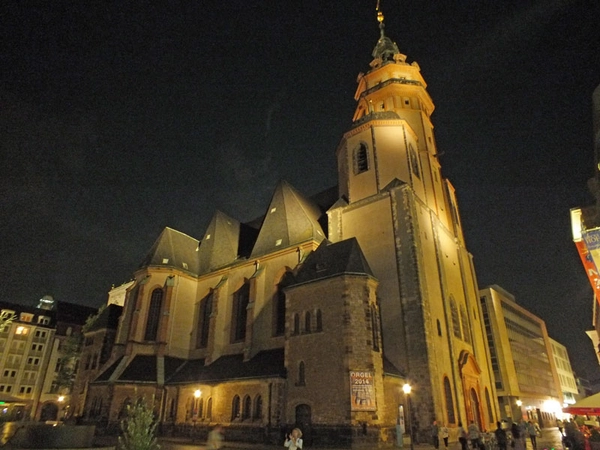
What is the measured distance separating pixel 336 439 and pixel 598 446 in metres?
11.0

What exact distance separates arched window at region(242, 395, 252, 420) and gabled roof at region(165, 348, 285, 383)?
4.50 ft

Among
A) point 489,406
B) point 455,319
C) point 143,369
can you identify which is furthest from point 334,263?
point 143,369

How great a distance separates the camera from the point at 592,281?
12.2 m

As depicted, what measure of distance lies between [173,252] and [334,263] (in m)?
18.9

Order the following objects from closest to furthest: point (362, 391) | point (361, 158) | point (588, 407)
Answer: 1. point (588, 407)
2. point (362, 391)
3. point (361, 158)

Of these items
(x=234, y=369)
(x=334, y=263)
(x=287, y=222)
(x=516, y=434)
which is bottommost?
(x=516, y=434)

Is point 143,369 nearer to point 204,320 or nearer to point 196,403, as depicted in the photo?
point 196,403

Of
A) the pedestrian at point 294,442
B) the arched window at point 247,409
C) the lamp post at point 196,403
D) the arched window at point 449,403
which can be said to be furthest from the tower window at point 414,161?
the pedestrian at point 294,442

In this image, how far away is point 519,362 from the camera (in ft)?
182

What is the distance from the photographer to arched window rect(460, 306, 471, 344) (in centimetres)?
2932

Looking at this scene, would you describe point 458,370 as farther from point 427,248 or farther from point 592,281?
point 592,281

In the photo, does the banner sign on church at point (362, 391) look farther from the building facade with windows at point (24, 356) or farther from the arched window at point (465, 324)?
the building facade with windows at point (24, 356)

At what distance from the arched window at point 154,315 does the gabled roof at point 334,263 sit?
1532 cm

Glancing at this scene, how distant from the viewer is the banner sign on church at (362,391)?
64.6 feet
